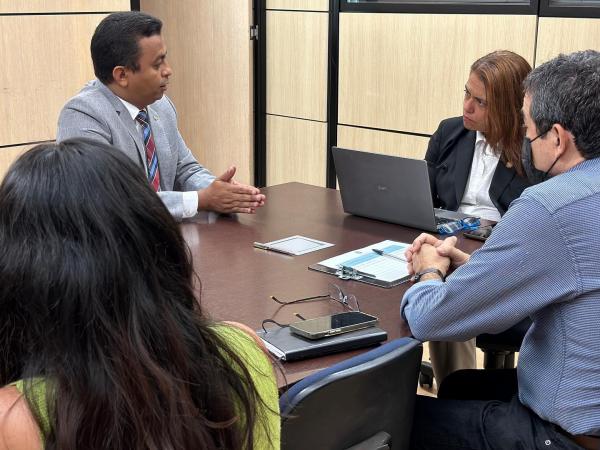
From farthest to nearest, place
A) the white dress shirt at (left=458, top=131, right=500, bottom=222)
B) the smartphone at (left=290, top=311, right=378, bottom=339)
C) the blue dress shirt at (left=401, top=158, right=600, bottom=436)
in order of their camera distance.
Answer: the white dress shirt at (left=458, top=131, right=500, bottom=222) < the smartphone at (left=290, top=311, right=378, bottom=339) < the blue dress shirt at (left=401, top=158, right=600, bottom=436)

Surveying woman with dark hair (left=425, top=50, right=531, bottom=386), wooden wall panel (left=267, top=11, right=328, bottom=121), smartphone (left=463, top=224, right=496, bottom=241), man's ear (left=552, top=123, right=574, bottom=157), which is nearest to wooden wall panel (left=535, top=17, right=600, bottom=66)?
woman with dark hair (left=425, top=50, right=531, bottom=386)

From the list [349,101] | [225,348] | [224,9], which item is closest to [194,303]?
[225,348]

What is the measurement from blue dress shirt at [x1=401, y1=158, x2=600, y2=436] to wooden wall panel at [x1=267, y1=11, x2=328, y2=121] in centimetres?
375

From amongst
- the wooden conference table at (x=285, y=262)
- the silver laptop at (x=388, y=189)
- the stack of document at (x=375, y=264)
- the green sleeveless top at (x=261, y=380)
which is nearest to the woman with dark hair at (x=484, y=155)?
the silver laptop at (x=388, y=189)

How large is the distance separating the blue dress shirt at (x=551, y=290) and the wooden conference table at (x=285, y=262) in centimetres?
22

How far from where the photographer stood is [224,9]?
18.6ft

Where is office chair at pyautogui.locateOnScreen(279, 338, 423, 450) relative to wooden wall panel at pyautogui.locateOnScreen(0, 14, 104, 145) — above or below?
below

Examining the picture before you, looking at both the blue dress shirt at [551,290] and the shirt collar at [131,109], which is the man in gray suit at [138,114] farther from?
the blue dress shirt at [551,290]

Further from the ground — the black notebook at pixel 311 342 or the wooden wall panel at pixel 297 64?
the wooden wall panel at pixel 297 64

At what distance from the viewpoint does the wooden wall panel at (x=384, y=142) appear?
5.00 meters

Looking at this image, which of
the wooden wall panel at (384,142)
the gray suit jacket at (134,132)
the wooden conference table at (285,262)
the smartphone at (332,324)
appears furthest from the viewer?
the wooden wall panel at (384,142)

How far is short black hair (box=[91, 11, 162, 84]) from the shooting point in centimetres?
306

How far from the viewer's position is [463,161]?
330 centimetres

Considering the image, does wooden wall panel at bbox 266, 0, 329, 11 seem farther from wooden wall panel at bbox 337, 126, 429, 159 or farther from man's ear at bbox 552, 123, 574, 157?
man's ear at bbox 552, 123, 574, 157
